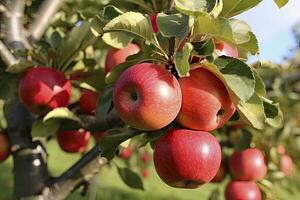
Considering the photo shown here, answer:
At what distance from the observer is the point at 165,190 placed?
215 inches

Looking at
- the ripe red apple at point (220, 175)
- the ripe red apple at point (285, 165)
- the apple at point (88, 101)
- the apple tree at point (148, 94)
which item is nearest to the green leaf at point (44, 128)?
the apple tree at point (148, 94)

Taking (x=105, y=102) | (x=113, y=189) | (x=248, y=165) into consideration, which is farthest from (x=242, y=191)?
(x=113, y=189)

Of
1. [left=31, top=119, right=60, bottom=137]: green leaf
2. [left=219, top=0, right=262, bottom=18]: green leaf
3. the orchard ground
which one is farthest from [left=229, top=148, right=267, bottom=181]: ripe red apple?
the orchard ground

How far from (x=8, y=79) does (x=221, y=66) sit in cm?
71

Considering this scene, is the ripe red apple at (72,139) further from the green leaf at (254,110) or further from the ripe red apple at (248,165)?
the green leaf at (254,110)

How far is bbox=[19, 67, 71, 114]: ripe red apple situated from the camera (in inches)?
44.8

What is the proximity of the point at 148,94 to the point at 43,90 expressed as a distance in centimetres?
46

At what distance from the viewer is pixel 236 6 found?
0.84m

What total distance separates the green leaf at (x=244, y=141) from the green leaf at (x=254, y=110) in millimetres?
644

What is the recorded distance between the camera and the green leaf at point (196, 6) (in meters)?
0.73

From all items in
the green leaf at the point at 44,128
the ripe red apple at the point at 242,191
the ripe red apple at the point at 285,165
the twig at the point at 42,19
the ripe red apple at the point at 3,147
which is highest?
the twig at the point at 42,19

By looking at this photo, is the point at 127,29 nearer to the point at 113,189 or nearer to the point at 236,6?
the point at 236,6

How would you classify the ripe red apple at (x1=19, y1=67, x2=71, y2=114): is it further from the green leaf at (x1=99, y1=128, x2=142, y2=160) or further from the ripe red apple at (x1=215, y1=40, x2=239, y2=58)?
the ripe red apple at (x1=215, y1=40, x2=239, y2=58)

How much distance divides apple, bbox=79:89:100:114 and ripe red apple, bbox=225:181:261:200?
500 mm
